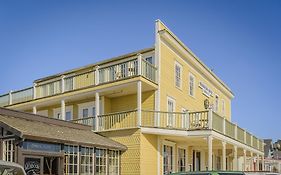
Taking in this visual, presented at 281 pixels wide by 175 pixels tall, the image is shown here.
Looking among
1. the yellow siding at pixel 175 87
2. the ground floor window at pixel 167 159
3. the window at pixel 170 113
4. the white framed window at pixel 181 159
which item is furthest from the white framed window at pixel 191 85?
the ground floor window at pixel 167 159

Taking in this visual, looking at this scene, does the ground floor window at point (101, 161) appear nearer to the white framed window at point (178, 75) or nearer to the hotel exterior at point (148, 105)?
the hotel exterior at point (148, 105)

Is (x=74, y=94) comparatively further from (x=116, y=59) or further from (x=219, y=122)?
(x=219, y=122)

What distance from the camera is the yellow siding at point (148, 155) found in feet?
67.9

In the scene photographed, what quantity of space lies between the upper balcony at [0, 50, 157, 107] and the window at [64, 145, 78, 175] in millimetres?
5448

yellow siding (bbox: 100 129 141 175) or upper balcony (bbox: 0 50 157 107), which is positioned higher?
upper balcony (bbox: 0 50 157 107)

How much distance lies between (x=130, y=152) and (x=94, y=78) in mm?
5187

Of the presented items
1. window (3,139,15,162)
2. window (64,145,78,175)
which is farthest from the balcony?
window (3,139,15,162)

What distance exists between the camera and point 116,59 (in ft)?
82.6

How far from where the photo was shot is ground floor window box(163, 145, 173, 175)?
76.9 ft

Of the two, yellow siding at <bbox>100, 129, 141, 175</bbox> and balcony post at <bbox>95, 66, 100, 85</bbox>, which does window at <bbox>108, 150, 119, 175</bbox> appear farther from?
balcony post at <bbox>95, 66, 100, 85</bbox>

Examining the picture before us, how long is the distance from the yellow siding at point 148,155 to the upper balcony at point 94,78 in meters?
3.31

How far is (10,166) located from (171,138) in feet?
60.8

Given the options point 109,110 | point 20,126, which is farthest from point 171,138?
point 20,126

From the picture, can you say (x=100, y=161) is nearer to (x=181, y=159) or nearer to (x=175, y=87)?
(x=175, y=87)
